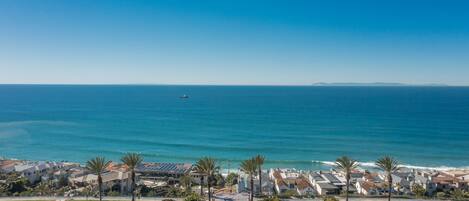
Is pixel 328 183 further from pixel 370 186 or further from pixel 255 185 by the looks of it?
pixel 255 185

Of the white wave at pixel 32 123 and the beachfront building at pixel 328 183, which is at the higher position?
the white wave at pixel 32 123

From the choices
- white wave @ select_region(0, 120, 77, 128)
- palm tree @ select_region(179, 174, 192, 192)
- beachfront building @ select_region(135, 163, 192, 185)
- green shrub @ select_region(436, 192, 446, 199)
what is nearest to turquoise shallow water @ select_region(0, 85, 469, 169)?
white wave @ select_region(0, 120, 77, 128)

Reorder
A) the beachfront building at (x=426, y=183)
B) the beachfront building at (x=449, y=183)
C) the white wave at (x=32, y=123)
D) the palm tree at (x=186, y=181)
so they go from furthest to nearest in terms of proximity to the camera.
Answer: the white wave at (x=32, y=123), the palm tree at (x=186, y=181), the beachfront building at (x=449, y=183), the beachfront building at (x=426, y=183)

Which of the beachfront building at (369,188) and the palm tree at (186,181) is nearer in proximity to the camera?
the beachfront building at (369,188)

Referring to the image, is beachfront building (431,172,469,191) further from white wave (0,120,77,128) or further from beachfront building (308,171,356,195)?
white wave (0,120,77,128)

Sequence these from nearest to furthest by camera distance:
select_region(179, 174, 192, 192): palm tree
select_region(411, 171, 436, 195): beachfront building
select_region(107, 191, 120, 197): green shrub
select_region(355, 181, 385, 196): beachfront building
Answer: select_region(107, 191, 120, 197): green shrub < select_region(355, 181, 385, 196): beachfront building < select_region(411, 171, 436, 195): beachfront building < select_region(179, 174, 192, 192): palm tree

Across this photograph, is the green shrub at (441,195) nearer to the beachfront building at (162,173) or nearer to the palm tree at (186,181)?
the palm tree at (186,181)

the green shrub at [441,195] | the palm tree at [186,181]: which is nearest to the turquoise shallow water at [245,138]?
the palm tree at [186,181]

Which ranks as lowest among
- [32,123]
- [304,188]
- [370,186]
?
[304,188]

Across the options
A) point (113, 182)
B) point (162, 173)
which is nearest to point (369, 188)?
point (162, 173)
